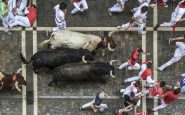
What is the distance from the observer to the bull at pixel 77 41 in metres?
22.0

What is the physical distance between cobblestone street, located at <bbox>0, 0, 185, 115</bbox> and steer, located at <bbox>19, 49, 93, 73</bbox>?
82 cm

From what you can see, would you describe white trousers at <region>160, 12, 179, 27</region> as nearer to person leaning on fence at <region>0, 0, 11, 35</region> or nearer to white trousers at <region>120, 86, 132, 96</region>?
white trousers at <region>120, 86, 132, 96</region>

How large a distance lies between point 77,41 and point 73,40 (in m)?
0.17

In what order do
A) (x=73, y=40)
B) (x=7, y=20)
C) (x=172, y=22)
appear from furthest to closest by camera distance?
(x=172, y=22)
(x=7, y=20)
(x=73, y=40)

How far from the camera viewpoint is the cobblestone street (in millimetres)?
22484

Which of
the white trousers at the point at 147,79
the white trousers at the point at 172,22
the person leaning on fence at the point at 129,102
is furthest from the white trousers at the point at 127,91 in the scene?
the white trousers at the point at 172,22

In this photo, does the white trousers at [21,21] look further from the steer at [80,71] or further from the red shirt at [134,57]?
the red shirt at [134,57]

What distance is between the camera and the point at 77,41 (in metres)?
22.1

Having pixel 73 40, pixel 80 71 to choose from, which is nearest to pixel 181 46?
pixel 80 71

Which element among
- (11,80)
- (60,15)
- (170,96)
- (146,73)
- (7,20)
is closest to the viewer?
(170,96)

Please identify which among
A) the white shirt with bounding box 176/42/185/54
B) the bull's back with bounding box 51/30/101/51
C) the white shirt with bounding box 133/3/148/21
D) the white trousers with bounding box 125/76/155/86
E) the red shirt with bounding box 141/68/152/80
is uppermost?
the white shirt with bounding box 133/3/148/21

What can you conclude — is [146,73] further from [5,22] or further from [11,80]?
[5,22]

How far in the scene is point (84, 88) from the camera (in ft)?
74.6

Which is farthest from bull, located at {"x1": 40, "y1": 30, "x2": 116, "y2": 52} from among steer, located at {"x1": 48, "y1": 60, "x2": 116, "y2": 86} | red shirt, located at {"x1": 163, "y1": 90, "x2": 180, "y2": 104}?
red shirt, located at {"x1": 163, "y1": 90, "x2": 180, "y2": 104}
